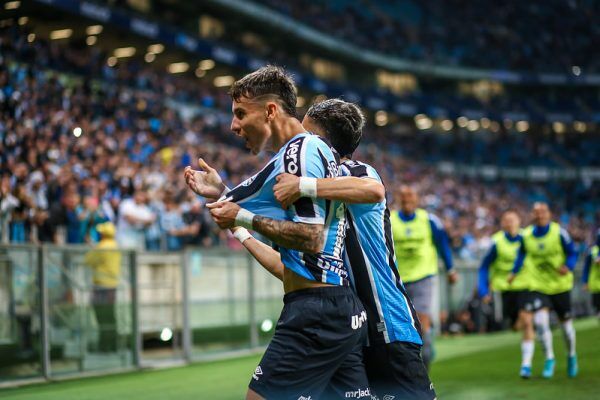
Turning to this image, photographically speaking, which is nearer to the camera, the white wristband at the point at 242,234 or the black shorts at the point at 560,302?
the white wristband at the point at 242,234

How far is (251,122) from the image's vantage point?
13.7ft

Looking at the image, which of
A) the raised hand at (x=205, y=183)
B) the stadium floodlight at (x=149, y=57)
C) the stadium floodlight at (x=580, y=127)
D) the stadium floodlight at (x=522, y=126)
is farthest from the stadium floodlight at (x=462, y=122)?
the raised hand at (x=205, y=183)

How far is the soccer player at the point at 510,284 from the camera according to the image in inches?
449

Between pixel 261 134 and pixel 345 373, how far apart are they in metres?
1.21

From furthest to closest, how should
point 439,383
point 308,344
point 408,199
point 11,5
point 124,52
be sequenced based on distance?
1. point 124,52
2. point 11,5
3. point 439,383
4. point 408,199
5. point 308,344

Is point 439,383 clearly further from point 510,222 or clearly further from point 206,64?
point 206,64

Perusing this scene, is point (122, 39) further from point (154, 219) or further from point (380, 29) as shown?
Result: point (380, 29)

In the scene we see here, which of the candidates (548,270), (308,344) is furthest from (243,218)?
(548,270)

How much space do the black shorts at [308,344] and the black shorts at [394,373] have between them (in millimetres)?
557

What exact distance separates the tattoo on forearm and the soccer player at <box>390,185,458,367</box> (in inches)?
248

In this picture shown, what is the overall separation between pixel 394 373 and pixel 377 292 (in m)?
0.43

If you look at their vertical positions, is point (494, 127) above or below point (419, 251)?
above

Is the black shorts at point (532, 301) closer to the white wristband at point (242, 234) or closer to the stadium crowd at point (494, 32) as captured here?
the white wristband at point (242, 234)

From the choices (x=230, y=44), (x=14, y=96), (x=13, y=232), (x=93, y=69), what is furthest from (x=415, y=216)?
(x=230, y=44)
